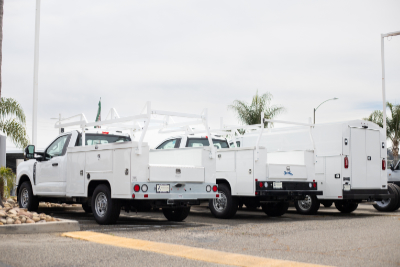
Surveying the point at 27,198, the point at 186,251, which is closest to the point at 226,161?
the point at 27,198

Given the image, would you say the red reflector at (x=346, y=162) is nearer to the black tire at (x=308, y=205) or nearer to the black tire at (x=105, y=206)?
the black tire at (x=308, y=205)

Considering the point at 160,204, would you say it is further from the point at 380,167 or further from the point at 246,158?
the point at 380,167

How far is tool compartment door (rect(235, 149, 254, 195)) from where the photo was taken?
11.9 meters

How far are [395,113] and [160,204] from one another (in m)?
29.2

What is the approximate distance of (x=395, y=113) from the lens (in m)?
35.2

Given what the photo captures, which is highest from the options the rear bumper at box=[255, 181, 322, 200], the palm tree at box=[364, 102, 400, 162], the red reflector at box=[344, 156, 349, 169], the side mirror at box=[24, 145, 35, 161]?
the palm tree at box=[364, 102, 400, 162]

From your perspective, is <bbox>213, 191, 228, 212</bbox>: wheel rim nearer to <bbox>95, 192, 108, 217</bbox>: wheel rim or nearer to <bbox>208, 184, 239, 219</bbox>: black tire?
<bbox>208, 184, 239, 219</bbox>: black tire

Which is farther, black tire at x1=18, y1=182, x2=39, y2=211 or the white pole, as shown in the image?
the white pole

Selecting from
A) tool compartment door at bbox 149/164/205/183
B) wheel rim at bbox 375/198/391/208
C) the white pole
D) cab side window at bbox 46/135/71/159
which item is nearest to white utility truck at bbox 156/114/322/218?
tool compartment door at bbox 149/164/205/183

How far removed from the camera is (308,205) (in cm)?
1416

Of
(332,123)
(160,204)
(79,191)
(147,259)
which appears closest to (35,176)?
(79,191)

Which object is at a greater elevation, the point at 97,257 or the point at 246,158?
the point at 246,158

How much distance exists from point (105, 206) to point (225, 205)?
132 inches

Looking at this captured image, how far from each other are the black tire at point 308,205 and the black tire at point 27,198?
7064 millimetres
